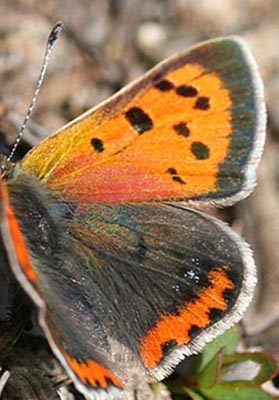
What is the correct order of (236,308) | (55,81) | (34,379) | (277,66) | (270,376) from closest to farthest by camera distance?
(236,308), (34,379), (270,376), (55,81), (277,66)

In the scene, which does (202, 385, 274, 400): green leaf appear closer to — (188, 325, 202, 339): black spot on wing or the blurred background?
the blurred background

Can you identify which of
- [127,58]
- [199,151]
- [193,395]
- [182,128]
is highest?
[127,58]

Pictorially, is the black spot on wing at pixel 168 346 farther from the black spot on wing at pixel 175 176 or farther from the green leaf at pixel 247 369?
the green leaf at pixel 247 369

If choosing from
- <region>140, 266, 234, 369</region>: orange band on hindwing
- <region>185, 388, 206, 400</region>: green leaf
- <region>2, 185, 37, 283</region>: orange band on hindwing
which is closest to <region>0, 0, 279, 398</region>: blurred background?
<region>185, 388, 206, 400</region>: green leaf

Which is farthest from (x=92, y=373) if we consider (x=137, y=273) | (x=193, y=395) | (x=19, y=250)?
(x=193, y=395)

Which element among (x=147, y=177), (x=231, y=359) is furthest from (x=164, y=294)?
(x=231, y=359)

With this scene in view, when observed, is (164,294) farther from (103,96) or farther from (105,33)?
(105,33)

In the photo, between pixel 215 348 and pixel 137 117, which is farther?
pixel 215 348

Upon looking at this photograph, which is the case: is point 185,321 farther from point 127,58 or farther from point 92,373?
point 127,58
